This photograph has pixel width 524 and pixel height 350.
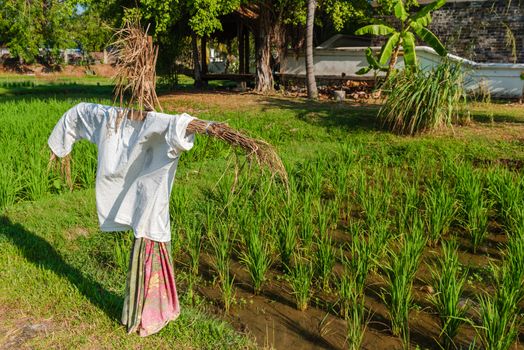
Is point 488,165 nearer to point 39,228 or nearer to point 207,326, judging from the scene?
point 207,326

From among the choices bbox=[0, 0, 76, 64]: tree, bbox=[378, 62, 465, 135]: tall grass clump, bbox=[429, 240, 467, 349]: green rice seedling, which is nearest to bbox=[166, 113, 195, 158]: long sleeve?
bbox=[429, 240, 467, 349]: green rice seedling

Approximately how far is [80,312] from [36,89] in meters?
15.2

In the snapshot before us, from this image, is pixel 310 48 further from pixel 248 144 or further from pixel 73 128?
pixel 248 144

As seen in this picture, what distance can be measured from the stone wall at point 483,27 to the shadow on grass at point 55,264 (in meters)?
12.0

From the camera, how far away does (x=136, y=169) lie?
2506mm

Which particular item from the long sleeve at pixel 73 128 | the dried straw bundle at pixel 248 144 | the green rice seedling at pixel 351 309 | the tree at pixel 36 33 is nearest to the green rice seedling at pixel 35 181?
the long sleeve at pixel 73 128

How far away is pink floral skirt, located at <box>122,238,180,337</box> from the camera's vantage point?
8.39ft

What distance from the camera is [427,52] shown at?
38.0ft

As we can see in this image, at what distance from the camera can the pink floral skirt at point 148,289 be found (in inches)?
101

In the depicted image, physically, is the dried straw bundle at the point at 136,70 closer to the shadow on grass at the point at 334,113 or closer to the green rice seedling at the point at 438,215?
the green rice seedling at the point at 438,215

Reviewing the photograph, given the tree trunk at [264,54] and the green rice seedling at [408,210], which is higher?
the tree trunk at [264,54]

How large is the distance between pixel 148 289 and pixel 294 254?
1.16 m

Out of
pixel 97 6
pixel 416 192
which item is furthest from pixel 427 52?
pixel 97 6

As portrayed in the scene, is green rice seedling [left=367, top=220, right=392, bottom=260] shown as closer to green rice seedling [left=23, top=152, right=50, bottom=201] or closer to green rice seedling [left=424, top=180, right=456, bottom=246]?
green rice seedling [left=424, top=180, right=456, bottom=246]
